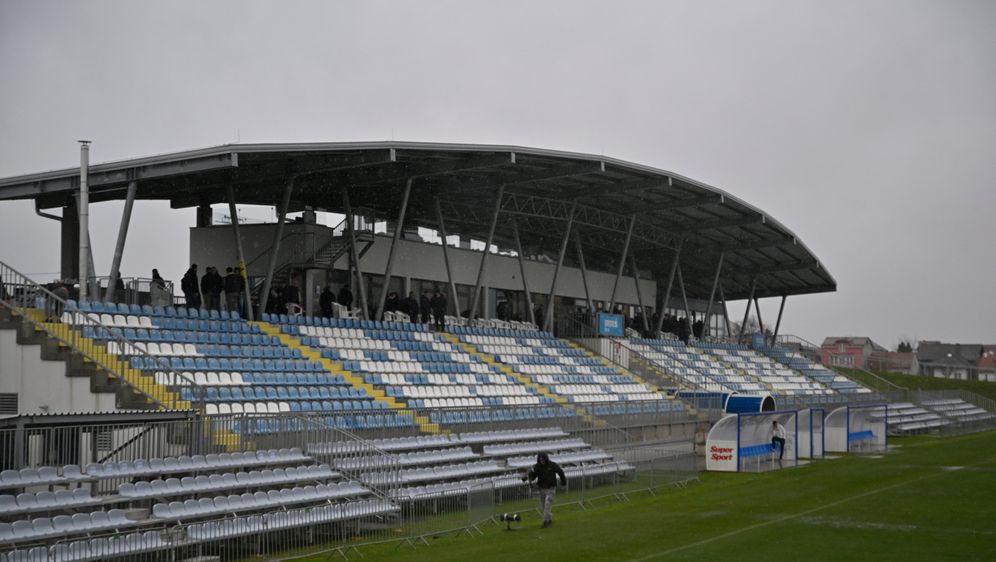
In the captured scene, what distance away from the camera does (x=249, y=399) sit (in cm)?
2019

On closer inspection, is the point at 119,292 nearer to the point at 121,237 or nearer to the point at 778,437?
the point at 121,237

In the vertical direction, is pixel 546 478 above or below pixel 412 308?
below

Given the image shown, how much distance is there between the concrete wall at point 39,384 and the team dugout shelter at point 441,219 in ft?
19.3

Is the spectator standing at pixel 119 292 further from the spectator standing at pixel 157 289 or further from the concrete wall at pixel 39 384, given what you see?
the concrete wall at pixel 39 384

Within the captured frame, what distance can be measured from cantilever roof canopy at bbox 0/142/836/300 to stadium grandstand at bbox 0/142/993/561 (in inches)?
4.7

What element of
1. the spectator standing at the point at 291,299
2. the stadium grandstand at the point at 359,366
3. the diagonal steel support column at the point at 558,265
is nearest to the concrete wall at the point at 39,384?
the stadium grandstand at the point at 359,366

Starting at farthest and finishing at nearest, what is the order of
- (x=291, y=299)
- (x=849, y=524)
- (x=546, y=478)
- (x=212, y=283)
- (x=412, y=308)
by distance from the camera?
(x=412, y=308) < (x=291, y=299) < (x=212, y=283) < (x=546, y=478) < (x=849, y=524)

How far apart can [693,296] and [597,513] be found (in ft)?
139

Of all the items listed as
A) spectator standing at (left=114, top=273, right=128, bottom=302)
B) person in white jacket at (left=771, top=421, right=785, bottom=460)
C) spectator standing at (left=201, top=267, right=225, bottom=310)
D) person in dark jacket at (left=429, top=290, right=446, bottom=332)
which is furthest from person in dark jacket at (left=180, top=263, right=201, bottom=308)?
person in white jacket at (left=771, top=421, right=785, bottom=460)

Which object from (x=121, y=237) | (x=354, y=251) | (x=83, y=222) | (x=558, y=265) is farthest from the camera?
(x=558, y=265)

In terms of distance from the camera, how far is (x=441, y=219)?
34.6 meters

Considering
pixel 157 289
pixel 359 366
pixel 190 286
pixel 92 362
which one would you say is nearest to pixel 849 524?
pixel 359 366

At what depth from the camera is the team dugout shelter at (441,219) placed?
1075 inches

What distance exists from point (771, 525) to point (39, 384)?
13.5 meters
